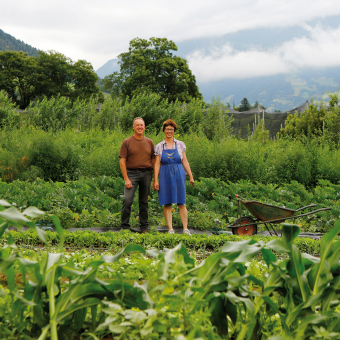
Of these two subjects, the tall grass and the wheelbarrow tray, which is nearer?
the wheelbarrow tray

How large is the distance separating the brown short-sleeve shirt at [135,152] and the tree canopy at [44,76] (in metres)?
36.2

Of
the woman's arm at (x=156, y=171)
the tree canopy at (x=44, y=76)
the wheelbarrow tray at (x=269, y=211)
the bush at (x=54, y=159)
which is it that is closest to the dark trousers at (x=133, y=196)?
the woman's arm at (x=156, y=171)

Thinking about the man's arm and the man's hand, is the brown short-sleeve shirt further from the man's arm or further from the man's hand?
the man's hand

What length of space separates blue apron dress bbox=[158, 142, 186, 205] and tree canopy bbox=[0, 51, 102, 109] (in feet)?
120

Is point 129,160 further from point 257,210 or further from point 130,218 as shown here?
point 257,210

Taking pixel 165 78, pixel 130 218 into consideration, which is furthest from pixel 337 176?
pixel 165 78

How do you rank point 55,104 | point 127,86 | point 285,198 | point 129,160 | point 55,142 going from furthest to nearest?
point 127,86
point 55,104
point 55,142
point 285,198
point 129,160

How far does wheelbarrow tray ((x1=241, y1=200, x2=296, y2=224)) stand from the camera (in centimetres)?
506

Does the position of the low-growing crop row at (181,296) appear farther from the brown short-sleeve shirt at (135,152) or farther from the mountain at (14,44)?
the mountain at (14,44)

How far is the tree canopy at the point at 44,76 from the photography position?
40.3m

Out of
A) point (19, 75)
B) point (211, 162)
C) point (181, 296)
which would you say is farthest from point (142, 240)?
point (19, 75)

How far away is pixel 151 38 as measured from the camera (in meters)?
36.6

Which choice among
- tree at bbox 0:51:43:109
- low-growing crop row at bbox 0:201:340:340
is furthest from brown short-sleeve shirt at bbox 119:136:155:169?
tree at bbox 0:51:43:109

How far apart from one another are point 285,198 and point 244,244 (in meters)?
6.09
